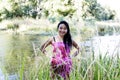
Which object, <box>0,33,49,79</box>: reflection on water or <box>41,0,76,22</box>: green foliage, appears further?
<box>41,0,76,22</box>: green foliage

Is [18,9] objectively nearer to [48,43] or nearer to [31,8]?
[31,8]

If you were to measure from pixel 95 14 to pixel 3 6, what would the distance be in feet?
23.6

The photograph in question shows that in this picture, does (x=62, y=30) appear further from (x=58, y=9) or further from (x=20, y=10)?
(x=58, y=9)

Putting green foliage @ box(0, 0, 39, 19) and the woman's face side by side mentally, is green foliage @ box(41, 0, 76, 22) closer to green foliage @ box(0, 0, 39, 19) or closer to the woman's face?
green foliage @ box(0, 0, 39, 19)

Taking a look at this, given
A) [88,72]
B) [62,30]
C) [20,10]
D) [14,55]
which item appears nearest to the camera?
[88,72]

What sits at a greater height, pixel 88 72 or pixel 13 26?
pixel 88 72

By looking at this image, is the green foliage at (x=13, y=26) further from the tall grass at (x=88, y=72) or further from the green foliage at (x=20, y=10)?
the tall grass at (x=88, y=72)

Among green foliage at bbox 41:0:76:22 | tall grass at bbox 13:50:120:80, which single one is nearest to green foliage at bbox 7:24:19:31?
green foliage at bbox 41:0:76:22

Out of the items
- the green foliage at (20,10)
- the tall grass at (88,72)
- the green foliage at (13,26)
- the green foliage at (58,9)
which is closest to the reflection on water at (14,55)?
the tall grass at (88,72)

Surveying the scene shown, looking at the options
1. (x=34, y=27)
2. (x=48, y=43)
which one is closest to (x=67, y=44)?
(x=48, y=43)

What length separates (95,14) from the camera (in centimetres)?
2888

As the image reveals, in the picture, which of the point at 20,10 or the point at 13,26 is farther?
the point at 20,10

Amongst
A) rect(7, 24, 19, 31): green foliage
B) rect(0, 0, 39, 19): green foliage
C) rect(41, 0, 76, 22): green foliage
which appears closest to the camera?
rect(7, 24, 19, 31): green foliage

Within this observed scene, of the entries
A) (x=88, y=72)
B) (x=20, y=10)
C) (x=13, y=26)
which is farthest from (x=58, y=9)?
(x=88, y=72)
